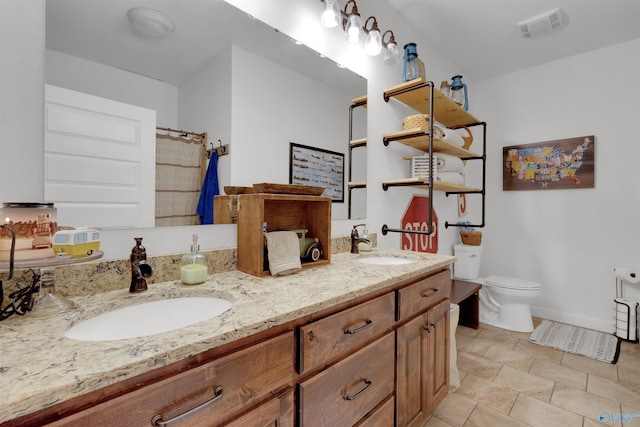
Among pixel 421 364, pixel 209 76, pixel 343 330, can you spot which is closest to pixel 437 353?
pixel 421 364

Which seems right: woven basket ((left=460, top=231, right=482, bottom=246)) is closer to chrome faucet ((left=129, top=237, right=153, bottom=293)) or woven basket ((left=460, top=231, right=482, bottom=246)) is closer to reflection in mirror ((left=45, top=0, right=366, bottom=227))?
reflection in mirror ((left=45, top=0, right=366, bottom=227))

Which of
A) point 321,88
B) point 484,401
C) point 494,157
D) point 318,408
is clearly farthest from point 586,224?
point 318,408

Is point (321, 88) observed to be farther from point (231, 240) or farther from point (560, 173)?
point (560, 173)

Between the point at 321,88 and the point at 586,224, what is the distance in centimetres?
279

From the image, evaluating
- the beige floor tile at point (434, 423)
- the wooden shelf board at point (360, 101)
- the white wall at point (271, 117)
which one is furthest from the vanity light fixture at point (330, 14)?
the beige floor tile at point (434, 423)

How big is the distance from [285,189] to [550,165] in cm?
295

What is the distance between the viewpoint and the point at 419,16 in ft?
7.67

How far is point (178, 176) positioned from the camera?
1.13m

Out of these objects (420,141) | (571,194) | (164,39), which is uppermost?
(164,39)

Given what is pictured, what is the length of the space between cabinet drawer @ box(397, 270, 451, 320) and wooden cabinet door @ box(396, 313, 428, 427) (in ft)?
0.17

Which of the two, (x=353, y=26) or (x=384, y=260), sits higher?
(x=353, y=26)

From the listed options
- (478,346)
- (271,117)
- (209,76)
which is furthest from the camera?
(478,346)

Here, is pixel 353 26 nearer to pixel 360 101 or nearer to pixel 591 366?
pixel 360 101

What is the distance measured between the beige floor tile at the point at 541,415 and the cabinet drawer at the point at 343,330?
114 cm
